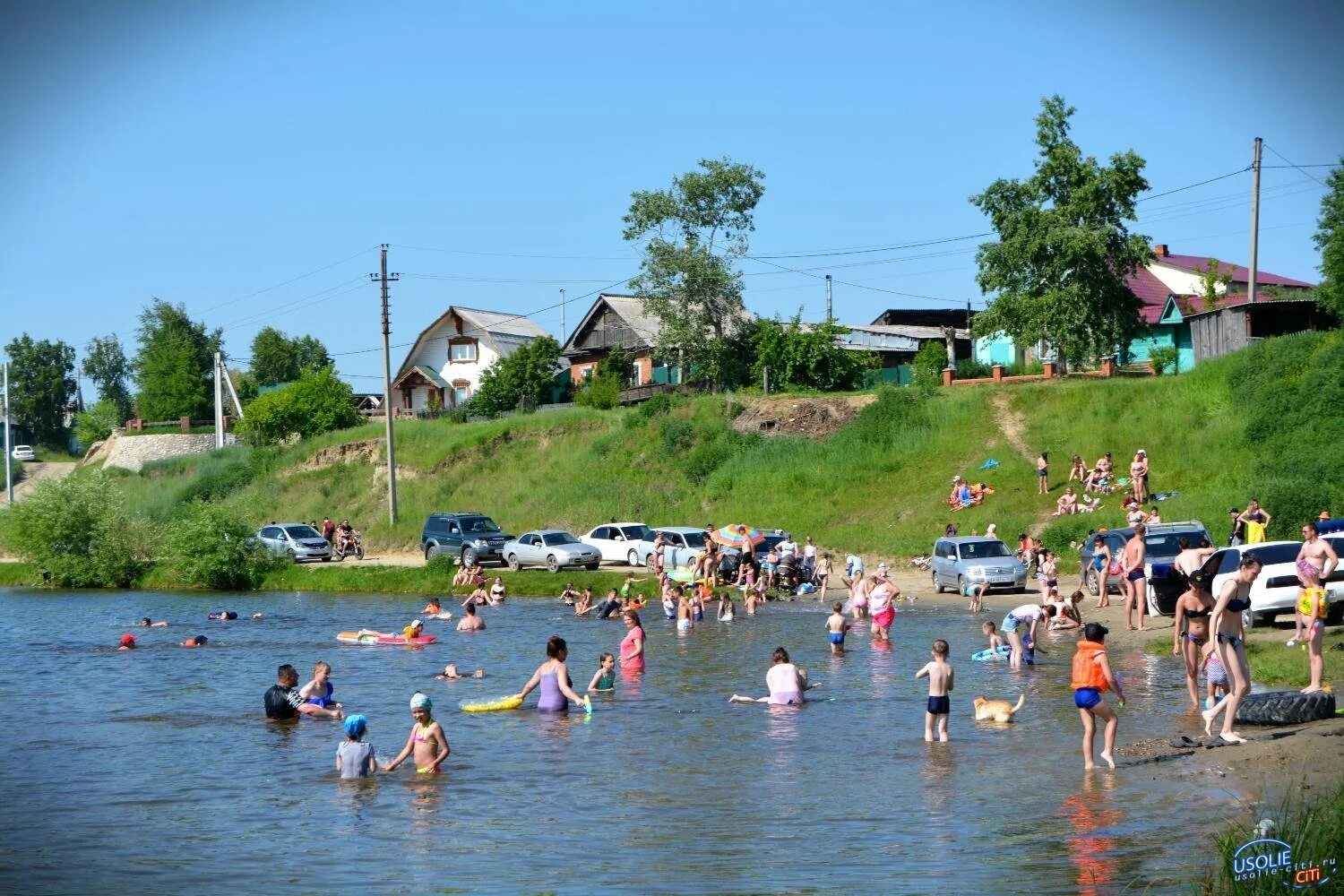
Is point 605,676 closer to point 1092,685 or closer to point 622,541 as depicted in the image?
point 1092,685

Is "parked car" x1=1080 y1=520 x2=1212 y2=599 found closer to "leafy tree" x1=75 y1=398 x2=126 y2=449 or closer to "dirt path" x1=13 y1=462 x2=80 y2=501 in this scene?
"dirt path" x1=13 y1=462 x2=80 y2=501

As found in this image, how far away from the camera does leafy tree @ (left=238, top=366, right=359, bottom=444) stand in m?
81.2

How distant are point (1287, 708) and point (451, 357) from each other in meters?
82.7

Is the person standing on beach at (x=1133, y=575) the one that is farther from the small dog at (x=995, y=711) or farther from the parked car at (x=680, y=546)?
the parked car at (x=680, y=546)

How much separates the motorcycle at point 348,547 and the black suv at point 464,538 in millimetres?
4448

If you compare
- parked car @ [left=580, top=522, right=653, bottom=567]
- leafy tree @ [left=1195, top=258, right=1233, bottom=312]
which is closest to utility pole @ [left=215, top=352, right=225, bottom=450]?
parked car @ [left=580, top=522, right=653, bottom=567]

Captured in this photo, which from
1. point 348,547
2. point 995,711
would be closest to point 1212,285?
point 348,547

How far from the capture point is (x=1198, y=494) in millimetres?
40500

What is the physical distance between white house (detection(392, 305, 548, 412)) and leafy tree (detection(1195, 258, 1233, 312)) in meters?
43.0

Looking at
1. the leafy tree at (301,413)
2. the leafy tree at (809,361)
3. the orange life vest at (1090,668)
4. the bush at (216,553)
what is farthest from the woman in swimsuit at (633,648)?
the leafy tree at (301,413)

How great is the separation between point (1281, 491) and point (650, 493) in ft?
89.2

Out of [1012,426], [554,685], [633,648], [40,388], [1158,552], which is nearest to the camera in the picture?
[554,685]

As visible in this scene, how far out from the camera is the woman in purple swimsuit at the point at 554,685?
21922mm

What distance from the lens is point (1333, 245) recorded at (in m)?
45.7
